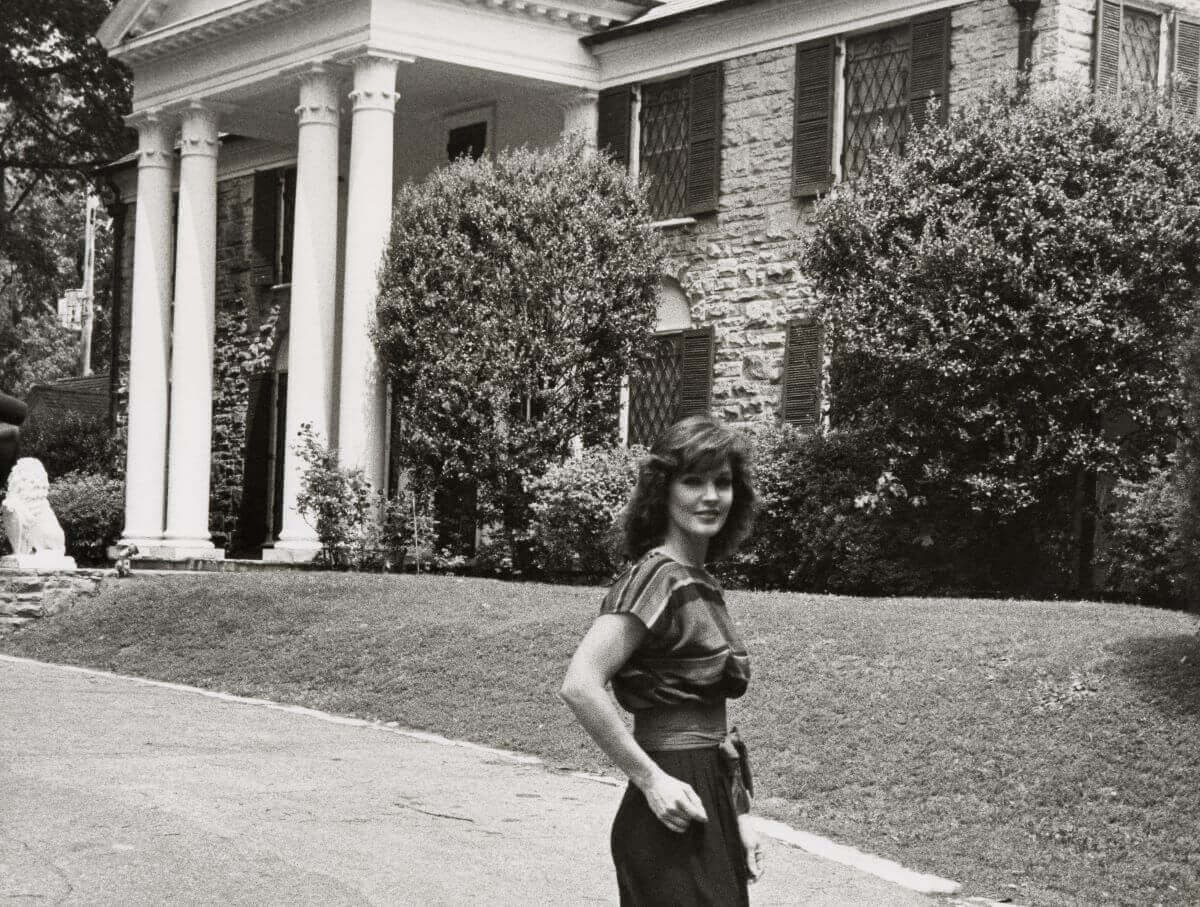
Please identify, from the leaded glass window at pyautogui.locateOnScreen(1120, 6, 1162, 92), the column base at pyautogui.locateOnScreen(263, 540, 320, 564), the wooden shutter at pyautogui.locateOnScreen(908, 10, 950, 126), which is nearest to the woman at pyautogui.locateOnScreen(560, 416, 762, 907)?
the wooden shutter at pyautogui.locateOnScreen(908, 10, 950, 126)

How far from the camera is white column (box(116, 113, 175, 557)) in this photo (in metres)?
25.8

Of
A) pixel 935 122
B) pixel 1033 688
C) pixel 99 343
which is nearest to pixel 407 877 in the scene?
pixel 1033 688

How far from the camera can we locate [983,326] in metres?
16.7

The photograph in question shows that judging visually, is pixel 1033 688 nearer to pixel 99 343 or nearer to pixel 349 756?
pixel 349 756

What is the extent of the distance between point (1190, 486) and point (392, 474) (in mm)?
16664

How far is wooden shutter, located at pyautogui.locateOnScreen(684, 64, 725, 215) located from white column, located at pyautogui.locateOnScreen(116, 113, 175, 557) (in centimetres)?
774

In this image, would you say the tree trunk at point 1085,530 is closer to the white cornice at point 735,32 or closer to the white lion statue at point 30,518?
the white cornice at point 735,32

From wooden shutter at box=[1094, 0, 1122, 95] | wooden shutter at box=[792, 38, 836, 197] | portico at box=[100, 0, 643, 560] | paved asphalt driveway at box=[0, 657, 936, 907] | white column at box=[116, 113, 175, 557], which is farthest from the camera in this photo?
white column at box=[116, 113, 175, 557]

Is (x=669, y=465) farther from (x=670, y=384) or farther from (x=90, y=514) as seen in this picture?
(x=90, y=514)

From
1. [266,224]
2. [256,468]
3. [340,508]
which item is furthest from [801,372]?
[266,224]

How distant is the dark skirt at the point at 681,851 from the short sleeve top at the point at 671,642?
13 centimetres

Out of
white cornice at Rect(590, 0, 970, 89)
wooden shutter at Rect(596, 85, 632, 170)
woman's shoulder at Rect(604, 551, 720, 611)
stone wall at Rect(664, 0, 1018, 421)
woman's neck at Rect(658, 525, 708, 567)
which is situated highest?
white cornice at Rect(590, 0, 970, 89)

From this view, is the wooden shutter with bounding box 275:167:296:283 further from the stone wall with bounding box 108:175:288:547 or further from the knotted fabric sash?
the knotted fabric sash

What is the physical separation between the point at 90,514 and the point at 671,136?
34.2 ft
